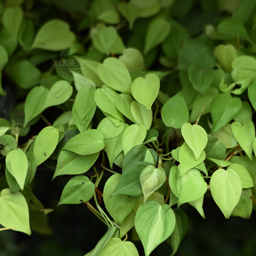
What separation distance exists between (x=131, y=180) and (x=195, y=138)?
14cm

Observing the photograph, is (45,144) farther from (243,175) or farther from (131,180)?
(243,175)

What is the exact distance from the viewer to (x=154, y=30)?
822mm

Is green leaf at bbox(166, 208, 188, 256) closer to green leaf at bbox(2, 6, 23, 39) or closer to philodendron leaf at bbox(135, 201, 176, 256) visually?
philodendron leaf at bbox(135, 201, 176, 256)

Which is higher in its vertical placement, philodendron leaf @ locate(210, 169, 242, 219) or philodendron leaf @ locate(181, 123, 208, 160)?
philodendron leaf @ locate(181, 123, 208, 160)

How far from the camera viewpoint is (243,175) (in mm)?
519

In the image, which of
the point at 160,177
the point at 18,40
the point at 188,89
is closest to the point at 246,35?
the point at 188,89

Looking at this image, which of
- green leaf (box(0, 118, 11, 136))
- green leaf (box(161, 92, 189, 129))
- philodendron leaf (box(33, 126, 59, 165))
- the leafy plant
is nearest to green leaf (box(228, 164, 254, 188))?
the leafy plant

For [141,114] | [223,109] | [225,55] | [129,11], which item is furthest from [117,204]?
[129,11]

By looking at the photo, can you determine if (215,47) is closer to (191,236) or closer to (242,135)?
(242,135)

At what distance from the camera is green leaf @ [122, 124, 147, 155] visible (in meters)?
0.53

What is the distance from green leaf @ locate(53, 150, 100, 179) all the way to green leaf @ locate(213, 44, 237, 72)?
42 cm

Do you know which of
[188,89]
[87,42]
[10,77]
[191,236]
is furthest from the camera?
[191,236]

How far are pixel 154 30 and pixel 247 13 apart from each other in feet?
0.89

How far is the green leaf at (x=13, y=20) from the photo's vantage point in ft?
2.59
